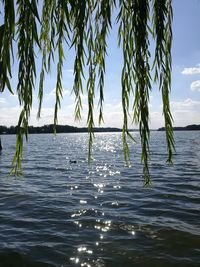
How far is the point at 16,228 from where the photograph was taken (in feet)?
22.1

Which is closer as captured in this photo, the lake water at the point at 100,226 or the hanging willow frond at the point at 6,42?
the hanging willow frond at the point at 6,42

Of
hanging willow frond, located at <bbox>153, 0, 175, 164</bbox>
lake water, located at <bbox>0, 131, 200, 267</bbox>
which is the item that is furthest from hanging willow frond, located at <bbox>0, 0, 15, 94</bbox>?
lake water, located at <bbox>0, 131, 200, 267</bbox>

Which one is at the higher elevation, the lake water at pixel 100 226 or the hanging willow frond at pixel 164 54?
the hanging willow frond at pixel 164 54

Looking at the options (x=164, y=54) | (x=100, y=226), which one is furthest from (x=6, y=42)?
(x=100, y=226)

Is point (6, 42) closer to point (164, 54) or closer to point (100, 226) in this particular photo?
point (164, 54)

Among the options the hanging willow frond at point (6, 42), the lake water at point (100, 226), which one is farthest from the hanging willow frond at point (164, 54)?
the lake water at point (100, 226)

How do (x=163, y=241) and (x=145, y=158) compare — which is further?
(x=163, y=241)

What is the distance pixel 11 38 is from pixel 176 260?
535 centimetres

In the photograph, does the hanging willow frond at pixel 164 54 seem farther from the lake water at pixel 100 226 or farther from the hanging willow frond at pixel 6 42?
the lake water at pixel 100 226

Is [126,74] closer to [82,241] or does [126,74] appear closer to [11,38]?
[11,38]

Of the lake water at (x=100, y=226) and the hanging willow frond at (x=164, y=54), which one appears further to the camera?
the lake water at (x=100, y=226)

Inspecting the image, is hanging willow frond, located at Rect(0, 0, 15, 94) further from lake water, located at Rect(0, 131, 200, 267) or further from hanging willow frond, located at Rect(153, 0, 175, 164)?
lake water, located at Rect(0, 131, 200, 267)

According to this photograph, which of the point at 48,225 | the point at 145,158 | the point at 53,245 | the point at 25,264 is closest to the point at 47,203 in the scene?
the point at 48,225

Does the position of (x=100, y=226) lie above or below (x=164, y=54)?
below
